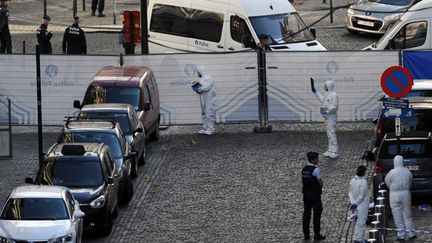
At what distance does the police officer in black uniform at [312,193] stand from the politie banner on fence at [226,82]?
371 inches

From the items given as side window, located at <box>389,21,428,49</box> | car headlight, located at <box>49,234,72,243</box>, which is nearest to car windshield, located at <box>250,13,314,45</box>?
side window, located at <box>389,21,428,49</box>

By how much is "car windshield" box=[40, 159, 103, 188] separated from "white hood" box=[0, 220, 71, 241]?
207 centimetres

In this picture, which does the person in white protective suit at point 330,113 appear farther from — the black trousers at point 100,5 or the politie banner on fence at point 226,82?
the black trousers at point 100,5

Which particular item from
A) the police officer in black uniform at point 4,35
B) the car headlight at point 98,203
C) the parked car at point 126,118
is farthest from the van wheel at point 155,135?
the police officer in black uniform at point 4,35

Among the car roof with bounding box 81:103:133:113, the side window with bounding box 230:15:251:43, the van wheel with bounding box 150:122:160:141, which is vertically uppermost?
the side window with bounding box 230:15:251:43

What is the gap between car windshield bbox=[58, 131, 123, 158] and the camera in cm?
2759

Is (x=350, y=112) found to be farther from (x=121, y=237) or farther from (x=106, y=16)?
(x=106, y=16)

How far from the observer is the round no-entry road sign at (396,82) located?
84.6 feet

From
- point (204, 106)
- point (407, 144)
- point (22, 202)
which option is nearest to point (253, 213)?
point (407, 144)

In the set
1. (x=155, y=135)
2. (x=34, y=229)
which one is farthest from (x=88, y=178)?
(x=155, y=135)

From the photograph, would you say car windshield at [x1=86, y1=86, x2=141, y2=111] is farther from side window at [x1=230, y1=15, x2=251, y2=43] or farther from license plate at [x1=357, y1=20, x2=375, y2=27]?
license plate at [x1=357, y1=20, x2=375, y2=27]

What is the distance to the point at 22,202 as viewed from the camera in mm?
23406

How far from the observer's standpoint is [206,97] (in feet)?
107

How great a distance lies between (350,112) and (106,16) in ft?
65.6
